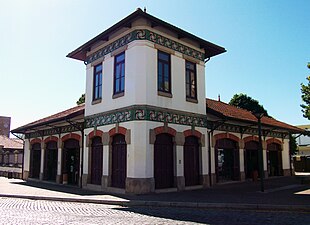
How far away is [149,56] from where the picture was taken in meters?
13.8

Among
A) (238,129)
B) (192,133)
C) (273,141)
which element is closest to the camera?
(192,133)

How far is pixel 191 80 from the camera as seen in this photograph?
1605 cm

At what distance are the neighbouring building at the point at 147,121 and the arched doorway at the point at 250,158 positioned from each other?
82cm

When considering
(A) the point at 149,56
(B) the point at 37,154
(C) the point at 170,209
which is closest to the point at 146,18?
(A) the point at 149,56

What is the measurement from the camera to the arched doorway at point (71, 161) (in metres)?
18.3

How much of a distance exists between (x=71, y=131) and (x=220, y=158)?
9127 millimetres

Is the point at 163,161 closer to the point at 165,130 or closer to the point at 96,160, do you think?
the point at 165,130

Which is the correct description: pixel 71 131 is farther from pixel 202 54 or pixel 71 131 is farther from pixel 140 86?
pixel 202 54

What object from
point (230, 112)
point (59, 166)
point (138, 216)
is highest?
point (230, 112)


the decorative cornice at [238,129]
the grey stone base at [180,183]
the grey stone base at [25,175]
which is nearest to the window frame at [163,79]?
the decorative cornice at [238,129]

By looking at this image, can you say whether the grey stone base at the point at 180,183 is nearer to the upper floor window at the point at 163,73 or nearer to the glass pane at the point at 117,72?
the upper floor window at the point at 163,73

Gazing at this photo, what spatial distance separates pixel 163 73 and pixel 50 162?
1144 centimetres

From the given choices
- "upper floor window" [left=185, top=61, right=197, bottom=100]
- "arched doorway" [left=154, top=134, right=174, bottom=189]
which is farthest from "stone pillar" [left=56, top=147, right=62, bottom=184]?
"upper floor window" [left=185, top=61, right=197, bottom=100]

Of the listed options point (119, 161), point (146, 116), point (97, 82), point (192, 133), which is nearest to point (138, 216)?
point (146, 116)
